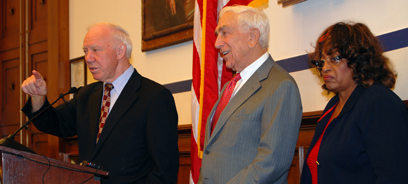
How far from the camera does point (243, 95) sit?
204cm

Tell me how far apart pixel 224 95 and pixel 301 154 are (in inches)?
34.0

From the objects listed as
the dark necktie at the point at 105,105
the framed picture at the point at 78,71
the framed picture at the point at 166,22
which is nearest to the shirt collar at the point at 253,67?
the dark necktie at the point at 105,105

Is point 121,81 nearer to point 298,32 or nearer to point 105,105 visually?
point 105,105

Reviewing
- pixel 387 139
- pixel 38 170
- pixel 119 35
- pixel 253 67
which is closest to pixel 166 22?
pixel 119 35

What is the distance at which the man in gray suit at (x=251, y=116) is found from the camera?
1815mm

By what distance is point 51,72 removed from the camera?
17.3 ft

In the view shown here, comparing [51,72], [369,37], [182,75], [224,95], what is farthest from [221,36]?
[51,72]

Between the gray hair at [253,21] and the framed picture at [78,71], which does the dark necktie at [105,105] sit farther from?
the framed picture at [78,71]

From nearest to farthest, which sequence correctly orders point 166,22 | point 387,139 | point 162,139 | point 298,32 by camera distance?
1. point 387,139
2. point 162,139
3. point 298,32
4. point 166,22

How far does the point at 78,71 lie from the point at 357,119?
13.1 feet

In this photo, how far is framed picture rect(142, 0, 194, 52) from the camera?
3.91 meters

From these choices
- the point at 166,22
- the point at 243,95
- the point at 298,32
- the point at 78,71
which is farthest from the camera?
the point at 78,71

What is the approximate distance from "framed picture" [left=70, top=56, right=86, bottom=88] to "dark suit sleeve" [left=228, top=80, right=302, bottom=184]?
3.59m

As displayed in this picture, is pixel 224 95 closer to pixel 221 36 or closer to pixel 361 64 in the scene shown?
pixel 221 36
